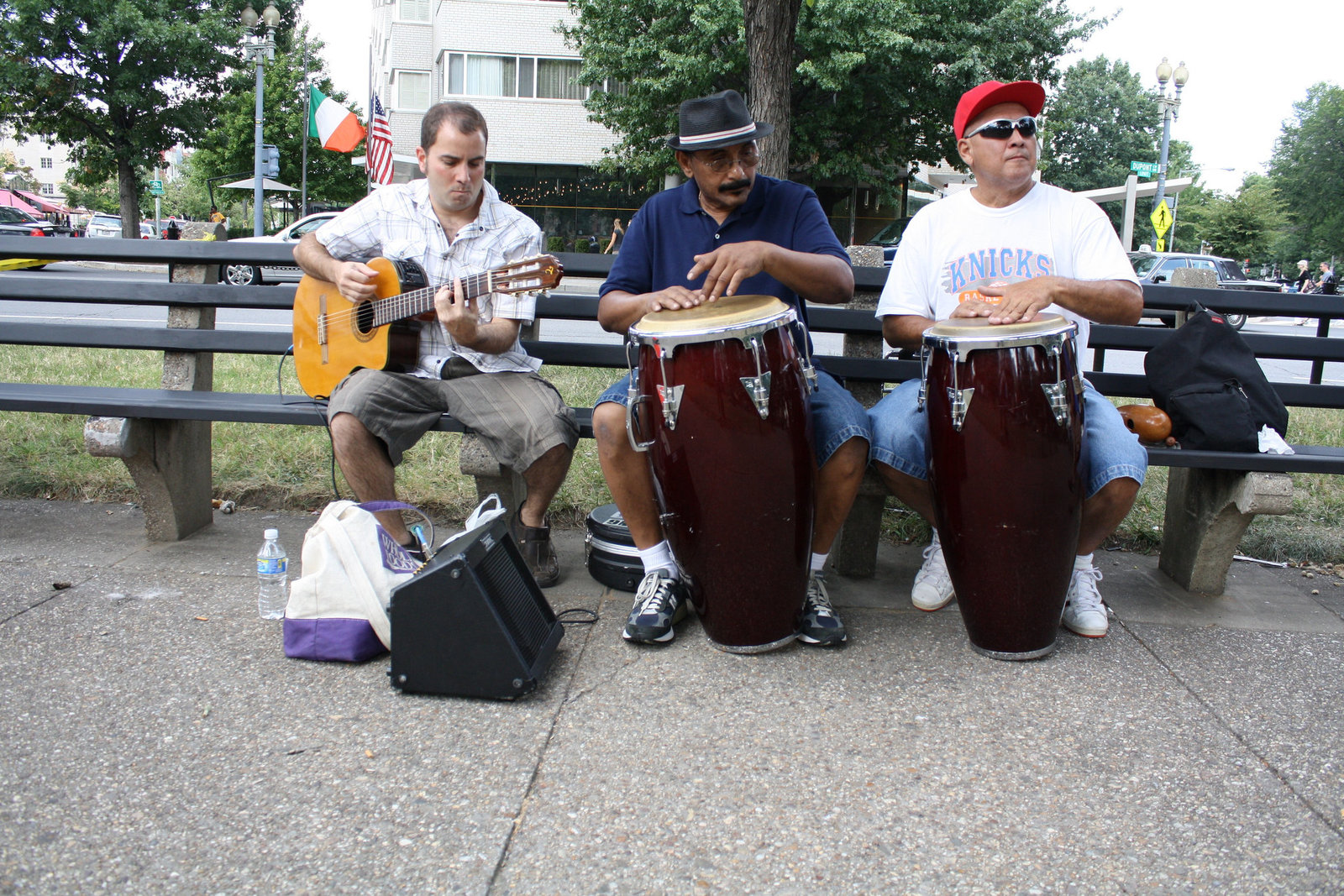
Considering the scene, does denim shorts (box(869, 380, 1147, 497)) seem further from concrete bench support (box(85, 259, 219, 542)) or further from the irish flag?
the irish flag

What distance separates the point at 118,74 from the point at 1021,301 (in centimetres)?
2291

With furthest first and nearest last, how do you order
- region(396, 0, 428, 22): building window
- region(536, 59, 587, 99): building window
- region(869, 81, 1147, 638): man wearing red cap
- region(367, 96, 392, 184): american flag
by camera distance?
region(396, 0, 428, 22): building window
region(536, 59, 587, 99): building window
region(367, 96, 392, 184): american flag
region(869, 81, 1147, 638): man wearing red cap

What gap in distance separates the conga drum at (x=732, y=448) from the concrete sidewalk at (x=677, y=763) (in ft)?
0.78

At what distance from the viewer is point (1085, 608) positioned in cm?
283

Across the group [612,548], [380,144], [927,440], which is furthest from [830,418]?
[380,144]

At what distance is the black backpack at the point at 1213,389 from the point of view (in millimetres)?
3070

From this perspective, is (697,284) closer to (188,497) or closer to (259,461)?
(188,497)

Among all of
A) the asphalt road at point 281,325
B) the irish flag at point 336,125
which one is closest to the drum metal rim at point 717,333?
the asphalt road at point 281,325

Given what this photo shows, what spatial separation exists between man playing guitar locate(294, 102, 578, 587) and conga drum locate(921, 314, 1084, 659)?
1.23 metres

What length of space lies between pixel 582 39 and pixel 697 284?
22745 mm

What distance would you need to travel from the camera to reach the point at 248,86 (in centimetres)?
2192

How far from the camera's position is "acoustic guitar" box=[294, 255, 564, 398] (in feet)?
9.82

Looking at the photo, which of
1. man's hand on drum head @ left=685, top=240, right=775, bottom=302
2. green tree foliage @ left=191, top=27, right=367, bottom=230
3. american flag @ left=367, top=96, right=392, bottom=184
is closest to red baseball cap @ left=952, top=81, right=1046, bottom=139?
man's hand on drum head @ left=685, top=240, right=775, bottom=302

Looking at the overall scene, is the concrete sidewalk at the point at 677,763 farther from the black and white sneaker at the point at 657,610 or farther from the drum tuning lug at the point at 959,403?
the drum tuning lug at the point at 959,403
